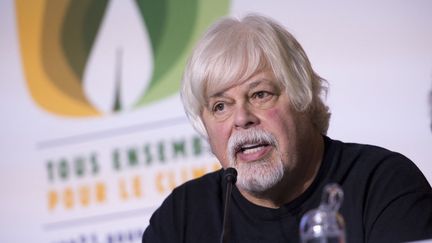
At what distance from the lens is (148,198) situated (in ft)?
10.3

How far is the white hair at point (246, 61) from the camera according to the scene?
2.15m

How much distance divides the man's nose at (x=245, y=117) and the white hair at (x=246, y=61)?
69 mm

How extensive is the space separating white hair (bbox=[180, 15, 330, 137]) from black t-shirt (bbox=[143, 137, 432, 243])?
186 mm

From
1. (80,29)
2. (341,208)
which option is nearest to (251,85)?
(341,208)

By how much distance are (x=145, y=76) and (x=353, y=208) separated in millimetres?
1366

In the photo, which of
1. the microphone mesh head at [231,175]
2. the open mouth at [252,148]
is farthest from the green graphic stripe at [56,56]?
the microphone mesh head at [231,175]

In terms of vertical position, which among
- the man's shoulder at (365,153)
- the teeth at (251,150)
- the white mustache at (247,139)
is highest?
the white mustache at (247,139)

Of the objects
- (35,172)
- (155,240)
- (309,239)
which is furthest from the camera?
(35,172)

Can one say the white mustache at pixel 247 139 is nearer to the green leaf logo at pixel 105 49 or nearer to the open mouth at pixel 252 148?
the open mouth at pixel 252 148

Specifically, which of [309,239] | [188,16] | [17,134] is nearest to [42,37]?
[17,134]

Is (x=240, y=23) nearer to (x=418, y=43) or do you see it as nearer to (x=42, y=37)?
(x=418, y=43)

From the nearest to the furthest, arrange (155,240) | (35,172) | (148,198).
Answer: (155,240), (148,198), (35,172)

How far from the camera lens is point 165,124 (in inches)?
124

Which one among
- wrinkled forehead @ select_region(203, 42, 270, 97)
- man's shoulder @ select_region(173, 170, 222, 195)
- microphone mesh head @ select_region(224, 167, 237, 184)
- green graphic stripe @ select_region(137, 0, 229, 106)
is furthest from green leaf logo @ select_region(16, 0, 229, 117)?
microphone mesh head @ select_region(224, 167, 237, 184)
